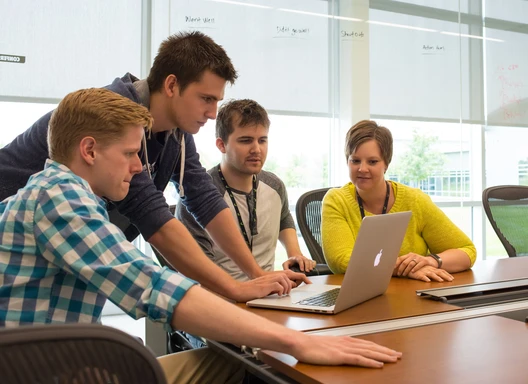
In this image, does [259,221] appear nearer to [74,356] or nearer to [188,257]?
[188,257]

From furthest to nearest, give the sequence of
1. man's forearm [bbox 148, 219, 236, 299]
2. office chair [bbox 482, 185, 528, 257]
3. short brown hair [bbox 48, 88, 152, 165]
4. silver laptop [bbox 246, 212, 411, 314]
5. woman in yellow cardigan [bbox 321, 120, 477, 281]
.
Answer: office chair [bbox 482, 185, 528, 257] < woman in yellow cardigan [bbox 321, 120, 477, 281] < man's forearm [bbox 148, 219, 236, 299] < silver laptop [bbox 246, 212, 411, 314] < short brown hair [bbox 48, 88, 152, 165]

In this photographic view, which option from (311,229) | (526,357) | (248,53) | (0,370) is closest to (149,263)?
(0,370)

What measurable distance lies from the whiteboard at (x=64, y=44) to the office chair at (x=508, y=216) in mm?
2446

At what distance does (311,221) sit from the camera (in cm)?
256

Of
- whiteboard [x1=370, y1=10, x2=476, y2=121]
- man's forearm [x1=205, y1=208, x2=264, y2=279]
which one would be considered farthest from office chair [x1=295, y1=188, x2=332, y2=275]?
whiteboard [x1=370, y1=10, x2=476, y2=121]

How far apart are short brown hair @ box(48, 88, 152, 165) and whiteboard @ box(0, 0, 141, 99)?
258 centimetres

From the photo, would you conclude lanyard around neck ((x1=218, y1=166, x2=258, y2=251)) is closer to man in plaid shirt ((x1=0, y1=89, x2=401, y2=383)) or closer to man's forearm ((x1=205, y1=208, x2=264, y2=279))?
man's forearm ((x1=205, y1=208, x2=264, y2=279))

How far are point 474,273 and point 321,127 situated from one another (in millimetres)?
2656

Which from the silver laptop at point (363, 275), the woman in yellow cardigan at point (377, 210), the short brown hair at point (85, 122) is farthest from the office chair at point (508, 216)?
the short brown hair at point (85, 122)

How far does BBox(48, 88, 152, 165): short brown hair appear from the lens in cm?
119

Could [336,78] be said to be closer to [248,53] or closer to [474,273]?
[248,53]

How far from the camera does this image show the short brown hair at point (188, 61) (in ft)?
5.93

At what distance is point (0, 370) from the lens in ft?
1.98

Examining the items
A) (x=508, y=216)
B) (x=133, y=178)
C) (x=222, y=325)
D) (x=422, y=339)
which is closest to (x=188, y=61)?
(x=133, y=178)
